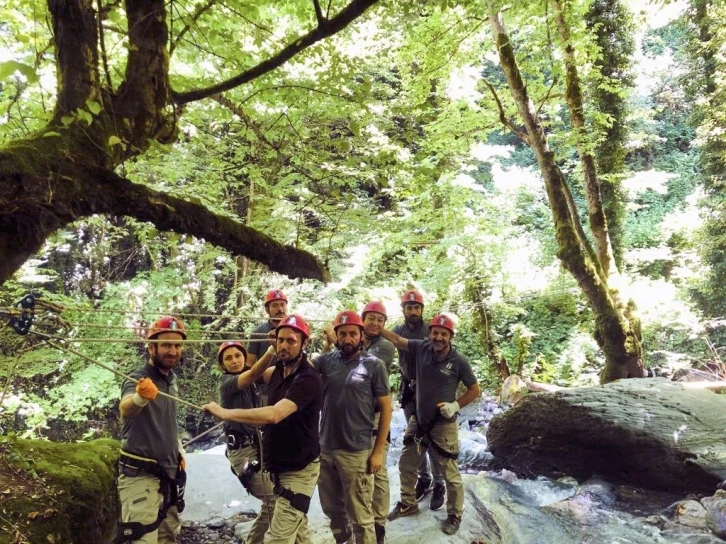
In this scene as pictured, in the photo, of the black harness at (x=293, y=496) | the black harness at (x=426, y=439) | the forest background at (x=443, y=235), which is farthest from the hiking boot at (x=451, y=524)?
the forest background at (x=443, y=235)

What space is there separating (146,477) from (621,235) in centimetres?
1246

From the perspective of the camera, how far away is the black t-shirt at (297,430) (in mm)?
3496

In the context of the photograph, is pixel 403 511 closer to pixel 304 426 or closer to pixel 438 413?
pixel 438 413

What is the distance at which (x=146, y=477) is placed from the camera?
146 inches

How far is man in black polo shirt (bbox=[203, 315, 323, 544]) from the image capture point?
3.45m

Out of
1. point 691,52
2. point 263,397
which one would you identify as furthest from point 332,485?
point 691,52

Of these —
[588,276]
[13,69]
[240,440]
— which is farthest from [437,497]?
[588,276]

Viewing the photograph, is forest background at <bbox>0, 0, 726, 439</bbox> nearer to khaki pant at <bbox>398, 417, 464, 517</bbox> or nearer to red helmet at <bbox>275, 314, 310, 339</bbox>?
red helmet at <bbox>275, 314, 310, 339</bbox>

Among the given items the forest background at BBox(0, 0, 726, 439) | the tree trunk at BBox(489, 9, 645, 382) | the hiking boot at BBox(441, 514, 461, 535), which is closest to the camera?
the hiking boot at BBox(441, 514, 461, 535)

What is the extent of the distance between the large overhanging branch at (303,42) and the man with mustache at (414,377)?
3.13 m

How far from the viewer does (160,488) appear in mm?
3793

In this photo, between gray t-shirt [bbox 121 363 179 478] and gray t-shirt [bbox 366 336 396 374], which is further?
gray t-shirt [bbox 366 336 396 374]

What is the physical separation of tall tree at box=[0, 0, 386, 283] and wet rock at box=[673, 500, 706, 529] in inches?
227

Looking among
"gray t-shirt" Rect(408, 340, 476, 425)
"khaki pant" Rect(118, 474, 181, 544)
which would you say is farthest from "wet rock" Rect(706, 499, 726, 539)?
"khaki pant" Rect(118, 474, 181, 544)
